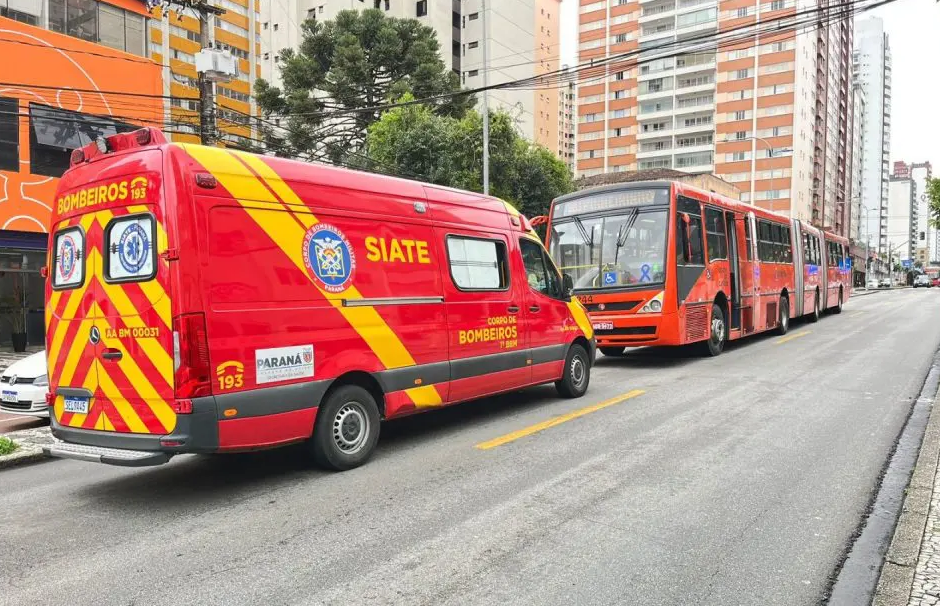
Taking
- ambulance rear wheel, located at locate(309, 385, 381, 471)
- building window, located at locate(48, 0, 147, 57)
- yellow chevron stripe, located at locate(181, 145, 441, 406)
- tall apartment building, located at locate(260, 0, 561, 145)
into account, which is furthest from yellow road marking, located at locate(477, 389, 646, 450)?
tall apartment building, located at locate(260, 0, 561, 145)

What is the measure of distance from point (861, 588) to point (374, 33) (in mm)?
39798

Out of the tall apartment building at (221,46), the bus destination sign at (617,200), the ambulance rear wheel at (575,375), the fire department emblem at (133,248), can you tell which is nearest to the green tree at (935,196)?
the bus destination sign at (617,200)

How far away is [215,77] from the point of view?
596 inches

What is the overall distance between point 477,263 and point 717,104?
78.7 m

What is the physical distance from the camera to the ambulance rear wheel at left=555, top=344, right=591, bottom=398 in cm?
902

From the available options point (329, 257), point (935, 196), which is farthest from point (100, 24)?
point (935, 196)

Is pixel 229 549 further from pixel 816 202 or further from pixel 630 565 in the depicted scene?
pixel 816 202

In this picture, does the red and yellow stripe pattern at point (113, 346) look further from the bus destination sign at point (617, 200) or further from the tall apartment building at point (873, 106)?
the tall apartment building at point (873, 106)

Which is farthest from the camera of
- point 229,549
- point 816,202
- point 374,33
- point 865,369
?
point 816,202

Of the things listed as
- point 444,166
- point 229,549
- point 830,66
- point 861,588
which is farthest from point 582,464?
point 830,66

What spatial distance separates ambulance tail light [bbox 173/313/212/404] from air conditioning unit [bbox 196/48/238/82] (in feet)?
38.8

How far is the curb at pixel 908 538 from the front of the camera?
332 cm

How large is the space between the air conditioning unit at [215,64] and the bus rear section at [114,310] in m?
10.2

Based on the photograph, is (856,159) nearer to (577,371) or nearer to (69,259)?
(577,371)
